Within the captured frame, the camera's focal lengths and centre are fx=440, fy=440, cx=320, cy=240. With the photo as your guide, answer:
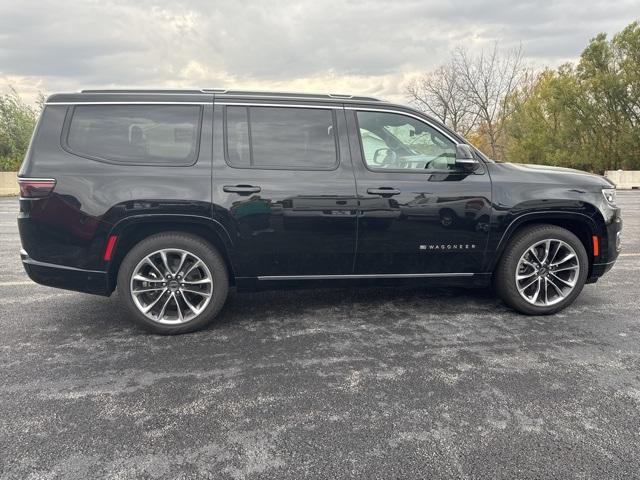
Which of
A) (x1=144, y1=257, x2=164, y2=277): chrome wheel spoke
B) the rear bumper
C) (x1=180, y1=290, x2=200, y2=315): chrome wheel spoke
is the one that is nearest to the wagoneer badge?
(x1=180, y1=290, x2=200, y2=315): chrome wheel spoke

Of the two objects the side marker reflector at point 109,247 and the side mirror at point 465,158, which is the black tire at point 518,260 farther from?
the side marker reflector at point 109,247

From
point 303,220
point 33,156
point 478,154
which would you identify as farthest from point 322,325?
point 33,156

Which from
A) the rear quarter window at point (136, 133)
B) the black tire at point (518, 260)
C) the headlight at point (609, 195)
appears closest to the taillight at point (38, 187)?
the rear quarter window at point (136, 133)

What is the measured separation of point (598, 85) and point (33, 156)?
105 ft

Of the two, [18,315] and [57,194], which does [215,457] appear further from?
[18,315]

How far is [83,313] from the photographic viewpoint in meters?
4.10

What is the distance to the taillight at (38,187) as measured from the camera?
3336mm

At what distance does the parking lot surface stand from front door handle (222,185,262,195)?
117 cm

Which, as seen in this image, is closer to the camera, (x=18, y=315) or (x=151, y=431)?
(x=151, y=431)

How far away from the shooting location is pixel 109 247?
3469mm

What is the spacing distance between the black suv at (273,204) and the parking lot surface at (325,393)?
16.4 inches

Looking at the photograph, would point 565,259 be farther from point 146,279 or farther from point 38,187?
point 38,187

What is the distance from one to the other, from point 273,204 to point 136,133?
1.24m

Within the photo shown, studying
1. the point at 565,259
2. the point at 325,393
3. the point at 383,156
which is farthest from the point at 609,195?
the point at 325,393
